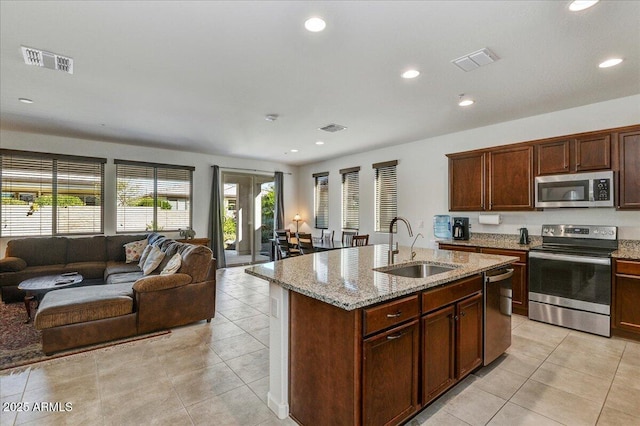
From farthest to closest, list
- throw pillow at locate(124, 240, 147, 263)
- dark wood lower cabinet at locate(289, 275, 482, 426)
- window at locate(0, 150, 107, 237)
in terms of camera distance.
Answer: throw pillow at locate(124, 240, 147, 263)
window at locate(0, 150, 107, 237)
dark wood lower cabinet at locate(289, 275, 482, 426)

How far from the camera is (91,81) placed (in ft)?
10.6

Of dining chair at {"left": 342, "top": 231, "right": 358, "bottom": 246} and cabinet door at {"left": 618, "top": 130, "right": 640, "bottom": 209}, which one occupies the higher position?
cabinet door at {"left": 618, "top": 130, "right": 640, "bottom": 209}

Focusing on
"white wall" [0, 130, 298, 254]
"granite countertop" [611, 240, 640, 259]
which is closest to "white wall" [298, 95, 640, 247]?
"granite countertop" [611, 240, 640, 259]

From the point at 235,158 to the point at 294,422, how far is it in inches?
260

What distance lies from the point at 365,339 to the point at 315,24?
214cm

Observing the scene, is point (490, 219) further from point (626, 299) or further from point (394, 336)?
point (394, 336)

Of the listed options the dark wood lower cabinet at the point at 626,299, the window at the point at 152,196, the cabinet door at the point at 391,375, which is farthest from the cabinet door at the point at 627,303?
the window at the point at 152,196

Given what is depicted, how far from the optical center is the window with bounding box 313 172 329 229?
7953 millimetres

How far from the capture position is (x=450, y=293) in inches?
84.7

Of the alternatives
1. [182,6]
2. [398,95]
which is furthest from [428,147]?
[182,6]

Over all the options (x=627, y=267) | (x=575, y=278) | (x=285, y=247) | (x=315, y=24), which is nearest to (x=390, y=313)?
(x=315, y=24)

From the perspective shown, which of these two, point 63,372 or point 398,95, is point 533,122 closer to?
point 398,95

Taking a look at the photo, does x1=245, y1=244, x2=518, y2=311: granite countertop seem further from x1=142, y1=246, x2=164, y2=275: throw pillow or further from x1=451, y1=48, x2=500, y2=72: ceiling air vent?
x1=142, y1=246, x2=164, y2=275: throw pillow

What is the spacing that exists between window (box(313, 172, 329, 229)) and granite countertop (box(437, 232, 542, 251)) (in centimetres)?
357
